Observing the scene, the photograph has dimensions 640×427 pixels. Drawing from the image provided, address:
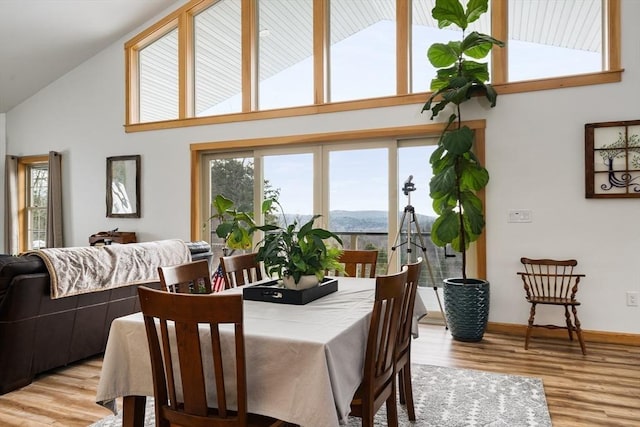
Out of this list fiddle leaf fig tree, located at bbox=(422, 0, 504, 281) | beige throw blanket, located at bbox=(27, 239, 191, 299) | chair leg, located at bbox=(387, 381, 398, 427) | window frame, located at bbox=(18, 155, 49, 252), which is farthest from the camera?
window frame, located at bbox=(18, 155, 49, 252)

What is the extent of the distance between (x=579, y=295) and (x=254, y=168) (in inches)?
146

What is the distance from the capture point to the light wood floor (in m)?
2.44

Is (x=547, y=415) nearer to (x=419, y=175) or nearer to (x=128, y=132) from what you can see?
(x=419, y=175)

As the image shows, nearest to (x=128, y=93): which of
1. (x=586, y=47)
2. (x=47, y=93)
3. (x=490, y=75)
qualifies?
(x=47, y=93)

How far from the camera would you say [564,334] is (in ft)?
13.1

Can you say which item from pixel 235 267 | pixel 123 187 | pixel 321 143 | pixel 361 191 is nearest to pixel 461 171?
pixel 361 191

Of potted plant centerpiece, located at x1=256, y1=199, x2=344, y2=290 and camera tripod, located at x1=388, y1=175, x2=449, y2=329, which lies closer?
potted plant centerpiece, located at x1=256, y1=199, x2=344, y2=290

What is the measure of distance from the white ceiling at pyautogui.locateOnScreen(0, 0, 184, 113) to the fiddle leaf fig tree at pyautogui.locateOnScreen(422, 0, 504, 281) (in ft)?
12.4

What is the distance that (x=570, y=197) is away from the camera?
396 cm

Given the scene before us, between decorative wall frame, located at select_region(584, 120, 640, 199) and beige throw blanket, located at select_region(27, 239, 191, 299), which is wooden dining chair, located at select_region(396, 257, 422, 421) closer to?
beige throw blanket, located at select_region(27, 239, 191, 299)

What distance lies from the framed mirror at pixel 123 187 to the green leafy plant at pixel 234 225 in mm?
1334

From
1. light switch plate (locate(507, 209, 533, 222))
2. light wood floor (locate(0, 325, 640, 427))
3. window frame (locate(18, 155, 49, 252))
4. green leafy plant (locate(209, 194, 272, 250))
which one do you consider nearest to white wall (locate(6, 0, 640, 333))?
light switch plate (locate(507, 209, 533, 222))

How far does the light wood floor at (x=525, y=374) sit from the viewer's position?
2439mm

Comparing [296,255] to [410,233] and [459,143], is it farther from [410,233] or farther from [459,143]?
[410,233]
